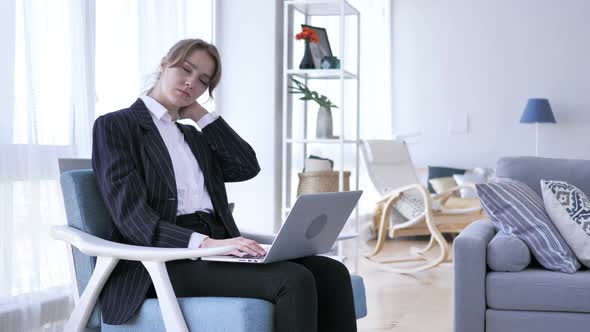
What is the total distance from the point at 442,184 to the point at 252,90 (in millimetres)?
3113

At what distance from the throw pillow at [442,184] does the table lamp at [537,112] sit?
860 millimetres

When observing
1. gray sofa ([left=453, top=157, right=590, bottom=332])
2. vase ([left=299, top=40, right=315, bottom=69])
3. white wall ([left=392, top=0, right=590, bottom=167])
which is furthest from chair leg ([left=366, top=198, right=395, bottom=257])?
gray sofa ([left=453, top=157, right=590, bottom=332])

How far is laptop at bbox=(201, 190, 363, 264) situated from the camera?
6.62 feet

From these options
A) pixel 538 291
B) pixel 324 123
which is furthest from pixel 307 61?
pixel 538 291

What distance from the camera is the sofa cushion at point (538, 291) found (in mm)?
2844

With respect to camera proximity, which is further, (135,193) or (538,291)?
(538,291)

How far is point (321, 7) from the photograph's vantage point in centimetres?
502

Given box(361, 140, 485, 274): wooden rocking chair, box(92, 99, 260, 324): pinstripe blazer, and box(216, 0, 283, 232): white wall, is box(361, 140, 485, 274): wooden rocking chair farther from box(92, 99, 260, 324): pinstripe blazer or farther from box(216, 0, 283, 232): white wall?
box(92, 99, 260, 324): pinstripe blazer

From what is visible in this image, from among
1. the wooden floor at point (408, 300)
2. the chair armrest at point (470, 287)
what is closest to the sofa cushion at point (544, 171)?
the chair armrest at point (470, 287)

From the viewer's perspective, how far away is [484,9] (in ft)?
25.3

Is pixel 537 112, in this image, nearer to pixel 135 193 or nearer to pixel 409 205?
pixel 409 205

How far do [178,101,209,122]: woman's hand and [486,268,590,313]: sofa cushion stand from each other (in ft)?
3.94

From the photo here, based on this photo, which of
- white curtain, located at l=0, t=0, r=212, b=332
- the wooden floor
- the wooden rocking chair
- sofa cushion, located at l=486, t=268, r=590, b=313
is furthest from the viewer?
the wooden rocking chair

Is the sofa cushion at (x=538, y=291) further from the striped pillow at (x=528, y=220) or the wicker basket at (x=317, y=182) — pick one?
the wicker basket at (x=317, y=182)
